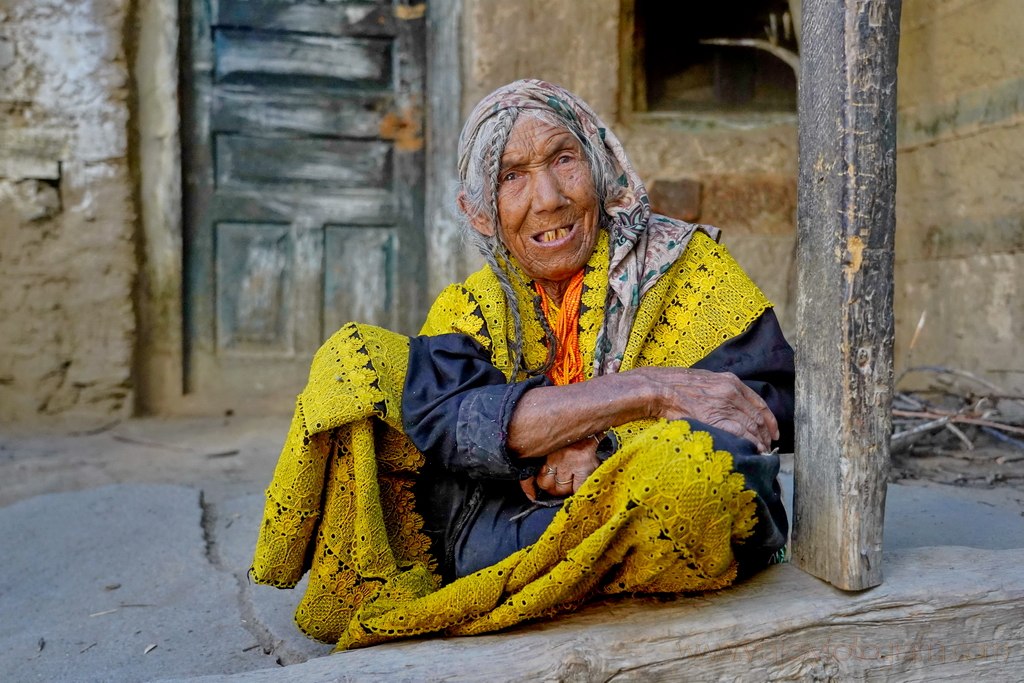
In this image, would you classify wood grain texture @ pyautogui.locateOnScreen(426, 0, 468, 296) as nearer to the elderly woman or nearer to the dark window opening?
the dark window opening

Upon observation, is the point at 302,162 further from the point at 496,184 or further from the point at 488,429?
the point at 488,429

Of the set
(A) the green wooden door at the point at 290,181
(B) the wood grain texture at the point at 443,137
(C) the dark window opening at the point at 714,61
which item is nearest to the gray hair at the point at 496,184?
(B) the wood grain texture at the point at 443,137

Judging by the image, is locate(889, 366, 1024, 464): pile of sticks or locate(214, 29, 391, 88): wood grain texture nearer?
locate(889, 366, 1024, 464): pile of sticks

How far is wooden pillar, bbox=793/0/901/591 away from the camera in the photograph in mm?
1617

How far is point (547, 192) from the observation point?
2.01 metres

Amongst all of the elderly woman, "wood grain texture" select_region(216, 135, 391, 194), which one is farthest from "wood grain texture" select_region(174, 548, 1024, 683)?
"wood grain texture" select_region(216, 135, 391, 194)

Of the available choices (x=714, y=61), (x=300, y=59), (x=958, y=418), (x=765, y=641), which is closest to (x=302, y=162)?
(x=300, y=59)

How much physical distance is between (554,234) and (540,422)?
498 millimetres

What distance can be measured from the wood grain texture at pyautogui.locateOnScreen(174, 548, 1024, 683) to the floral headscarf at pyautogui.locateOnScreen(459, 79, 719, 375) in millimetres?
534

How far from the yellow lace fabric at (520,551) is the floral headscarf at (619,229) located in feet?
0.10

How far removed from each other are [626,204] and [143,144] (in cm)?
335

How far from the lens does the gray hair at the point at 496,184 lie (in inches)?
79.7

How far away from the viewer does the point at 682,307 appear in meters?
1.95

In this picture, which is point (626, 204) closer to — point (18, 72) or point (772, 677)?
point (772, 677)
